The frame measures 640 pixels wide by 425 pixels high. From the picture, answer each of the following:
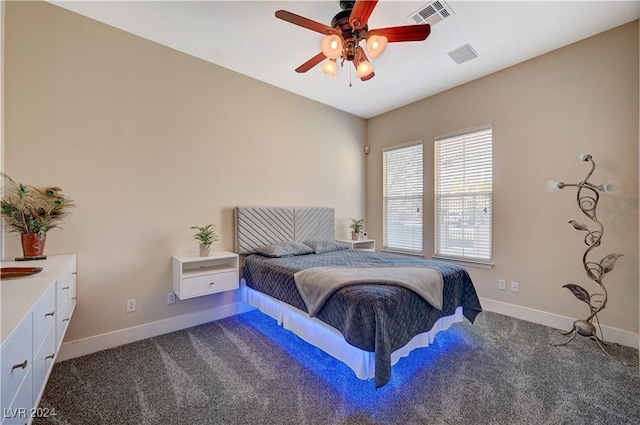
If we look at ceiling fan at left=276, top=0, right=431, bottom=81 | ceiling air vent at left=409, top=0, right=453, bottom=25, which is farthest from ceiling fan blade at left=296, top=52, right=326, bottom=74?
ceiling air vent at left=409, top=0, right=453, bottom=25

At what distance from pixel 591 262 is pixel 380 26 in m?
3.12

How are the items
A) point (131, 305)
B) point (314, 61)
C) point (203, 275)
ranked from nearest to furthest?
1. point (314, 61)
2. point (131, 305)
3. point (203, 275)

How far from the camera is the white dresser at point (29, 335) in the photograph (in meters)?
0.93

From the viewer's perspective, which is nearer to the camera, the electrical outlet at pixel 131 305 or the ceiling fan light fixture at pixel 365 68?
the ceiling fan light fixture at pixel 365 68

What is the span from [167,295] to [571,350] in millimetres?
3921

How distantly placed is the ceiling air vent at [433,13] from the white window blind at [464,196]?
1638mm

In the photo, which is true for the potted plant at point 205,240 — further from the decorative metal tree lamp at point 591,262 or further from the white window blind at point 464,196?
→ the decorative metal tree lamp at point 591,262

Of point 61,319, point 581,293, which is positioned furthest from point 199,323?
point 581,293

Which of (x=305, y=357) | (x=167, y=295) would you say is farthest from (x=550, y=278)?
(x=167, y=295)

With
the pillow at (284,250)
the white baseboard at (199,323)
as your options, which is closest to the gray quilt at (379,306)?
the pillow at (284,250)

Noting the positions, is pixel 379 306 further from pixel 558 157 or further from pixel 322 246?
pixel 558 157

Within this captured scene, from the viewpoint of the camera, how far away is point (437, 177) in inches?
156

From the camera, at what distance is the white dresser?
36.5 inches

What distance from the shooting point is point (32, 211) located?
213cm
